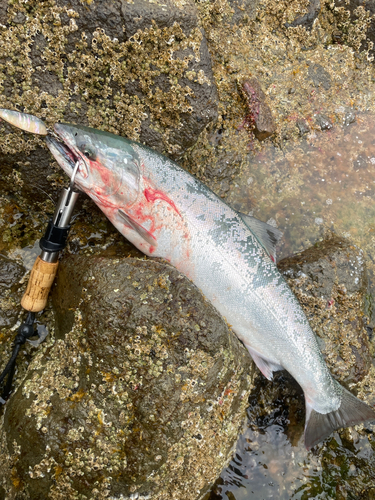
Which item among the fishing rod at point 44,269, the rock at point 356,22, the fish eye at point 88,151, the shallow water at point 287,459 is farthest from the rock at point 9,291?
the rock at point 356,22

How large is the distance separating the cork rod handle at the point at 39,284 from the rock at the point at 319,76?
10.5 ft

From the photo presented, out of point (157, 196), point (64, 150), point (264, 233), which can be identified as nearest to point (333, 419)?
point (264, 233)

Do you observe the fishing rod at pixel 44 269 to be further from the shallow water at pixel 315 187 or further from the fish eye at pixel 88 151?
the shallow water at pixel 315 187

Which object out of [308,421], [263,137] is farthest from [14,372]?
[263,137]

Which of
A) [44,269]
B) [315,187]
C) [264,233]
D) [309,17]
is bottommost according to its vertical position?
[44,269]

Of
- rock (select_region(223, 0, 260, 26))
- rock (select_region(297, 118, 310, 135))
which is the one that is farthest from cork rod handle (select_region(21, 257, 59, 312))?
rock (select_region(223, 0, 260, 26))

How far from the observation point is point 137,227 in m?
2.80

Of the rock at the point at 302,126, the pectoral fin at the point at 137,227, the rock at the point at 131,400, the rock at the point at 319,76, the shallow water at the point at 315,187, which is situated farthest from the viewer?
the rock at the point at 319,76

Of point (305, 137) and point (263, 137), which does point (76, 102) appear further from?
point (305, 137)

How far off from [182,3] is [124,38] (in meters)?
0.56

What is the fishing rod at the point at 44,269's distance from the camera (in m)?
2.58

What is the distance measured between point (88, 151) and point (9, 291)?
4.47 feet

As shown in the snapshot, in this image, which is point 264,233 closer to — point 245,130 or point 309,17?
point 245,130

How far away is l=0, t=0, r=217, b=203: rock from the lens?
2.61m
